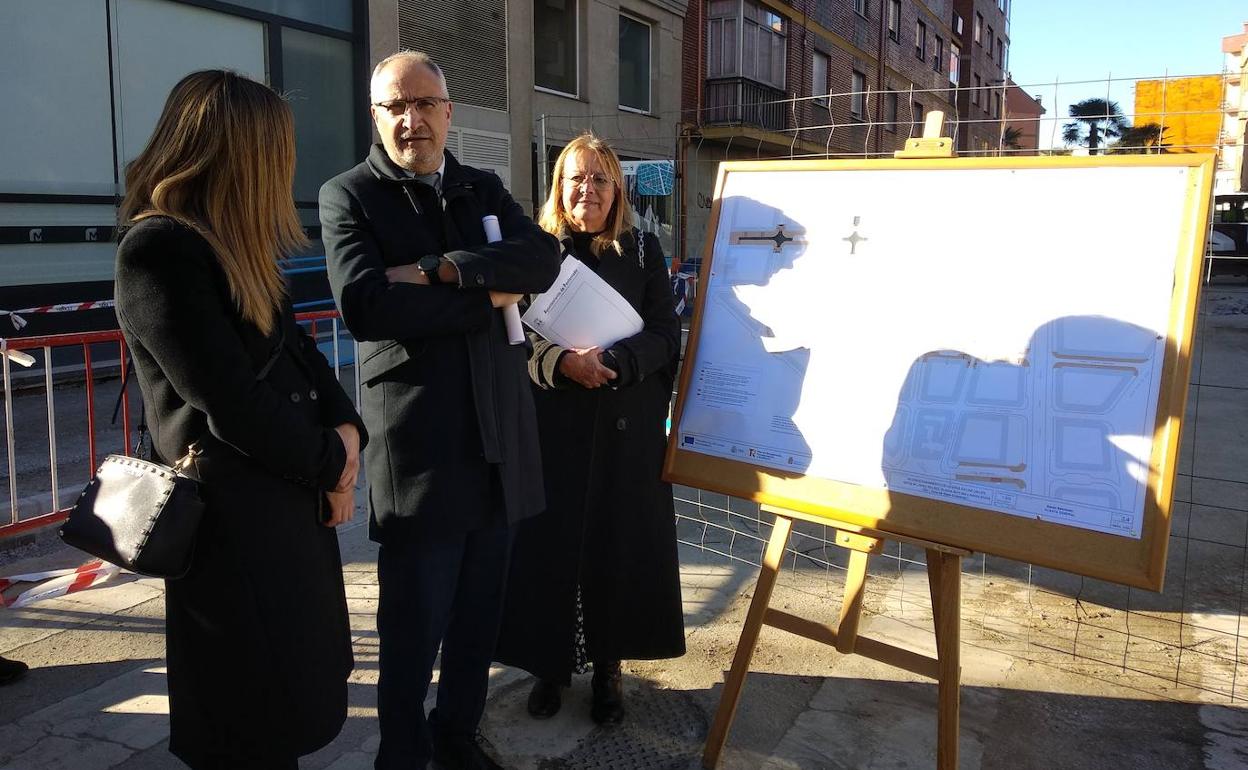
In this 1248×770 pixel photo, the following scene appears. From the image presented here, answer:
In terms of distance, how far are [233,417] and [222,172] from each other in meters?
0.48

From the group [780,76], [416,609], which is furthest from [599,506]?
[780,76]

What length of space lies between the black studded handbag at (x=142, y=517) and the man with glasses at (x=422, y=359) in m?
0.42

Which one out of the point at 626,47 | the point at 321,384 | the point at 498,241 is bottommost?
the point at 321,384

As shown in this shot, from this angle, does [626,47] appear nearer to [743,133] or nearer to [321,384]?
[743,133]

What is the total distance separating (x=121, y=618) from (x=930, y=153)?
135 inches

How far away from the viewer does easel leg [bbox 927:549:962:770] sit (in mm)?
2264

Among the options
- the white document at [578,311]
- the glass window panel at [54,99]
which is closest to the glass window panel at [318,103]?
the glass window panel at [54,99]

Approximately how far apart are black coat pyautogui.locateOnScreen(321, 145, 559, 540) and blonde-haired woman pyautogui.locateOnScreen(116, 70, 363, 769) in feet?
0.94

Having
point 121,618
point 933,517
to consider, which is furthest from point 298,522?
point 121,618

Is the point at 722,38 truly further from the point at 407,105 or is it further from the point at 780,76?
the point at 407,105

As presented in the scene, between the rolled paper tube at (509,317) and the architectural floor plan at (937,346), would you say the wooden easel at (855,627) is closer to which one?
the architectural floor plan at (937,346)

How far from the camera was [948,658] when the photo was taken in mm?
2260

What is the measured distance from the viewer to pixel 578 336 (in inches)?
103

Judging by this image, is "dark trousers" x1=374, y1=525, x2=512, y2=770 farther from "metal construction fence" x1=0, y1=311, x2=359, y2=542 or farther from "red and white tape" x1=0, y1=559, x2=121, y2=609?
"red and white tape" x1=0, y1=559, x2=121, y2=609
